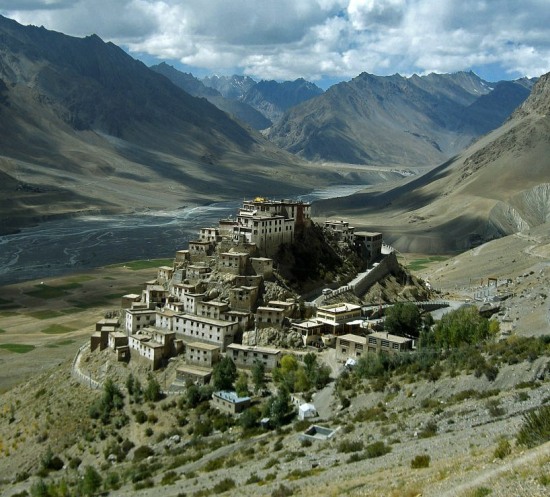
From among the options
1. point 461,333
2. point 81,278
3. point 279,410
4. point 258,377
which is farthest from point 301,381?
point 81,278

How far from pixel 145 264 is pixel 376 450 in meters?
104

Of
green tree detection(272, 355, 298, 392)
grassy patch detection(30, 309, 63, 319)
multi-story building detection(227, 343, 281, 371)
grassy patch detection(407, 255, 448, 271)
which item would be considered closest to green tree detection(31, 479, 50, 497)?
green tree detection(272, 355, 298, 392)

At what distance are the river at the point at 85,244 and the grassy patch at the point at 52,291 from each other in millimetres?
9753

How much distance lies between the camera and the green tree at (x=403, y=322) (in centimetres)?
5116

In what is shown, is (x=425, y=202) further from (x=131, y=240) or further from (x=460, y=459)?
(x=460, y=459)

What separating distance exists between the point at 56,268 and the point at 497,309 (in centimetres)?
8810

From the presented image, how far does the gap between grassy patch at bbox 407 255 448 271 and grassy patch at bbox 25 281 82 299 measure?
53712 mm

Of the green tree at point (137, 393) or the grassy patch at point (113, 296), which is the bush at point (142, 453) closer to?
the green tree at point (137, 393)

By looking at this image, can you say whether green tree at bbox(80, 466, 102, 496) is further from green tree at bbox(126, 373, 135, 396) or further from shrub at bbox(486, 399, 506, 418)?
shrub at bbox(486, 399, 506, 418)

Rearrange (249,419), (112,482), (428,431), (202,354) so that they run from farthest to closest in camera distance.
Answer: (202,354) < (249,419) < (112,482) < (428,431)

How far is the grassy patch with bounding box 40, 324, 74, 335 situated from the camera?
79.9m

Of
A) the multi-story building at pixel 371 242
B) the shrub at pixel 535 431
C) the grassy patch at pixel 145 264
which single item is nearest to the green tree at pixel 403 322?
the multi-story building at pixel 371 242

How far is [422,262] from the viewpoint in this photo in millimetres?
Result: 128000

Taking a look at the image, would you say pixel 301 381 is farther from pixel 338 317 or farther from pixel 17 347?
pixel 17 347
